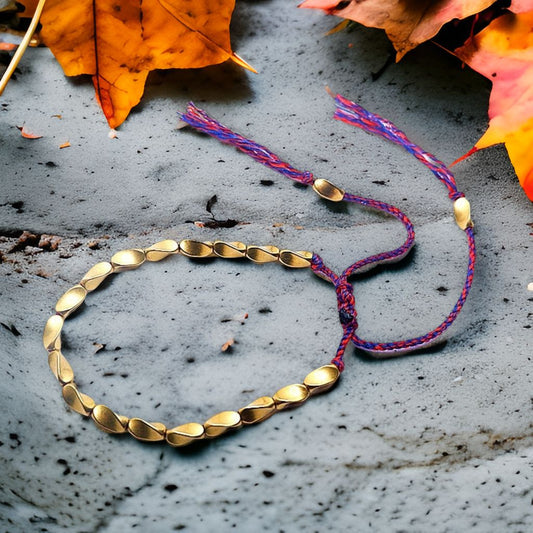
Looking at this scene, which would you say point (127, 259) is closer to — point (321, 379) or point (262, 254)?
point (262, 254)

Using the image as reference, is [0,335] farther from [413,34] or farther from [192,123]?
[413,34]

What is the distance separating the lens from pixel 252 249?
75 cm

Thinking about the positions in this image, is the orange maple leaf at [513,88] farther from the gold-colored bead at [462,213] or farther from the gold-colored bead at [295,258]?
the gold-colored bead at [295,258]

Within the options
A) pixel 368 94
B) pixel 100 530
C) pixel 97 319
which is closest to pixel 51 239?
pixel 97 319

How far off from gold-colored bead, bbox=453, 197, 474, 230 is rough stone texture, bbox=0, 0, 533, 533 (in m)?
0.02

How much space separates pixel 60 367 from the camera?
0.67m

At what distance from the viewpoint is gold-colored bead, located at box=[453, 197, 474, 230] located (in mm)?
752

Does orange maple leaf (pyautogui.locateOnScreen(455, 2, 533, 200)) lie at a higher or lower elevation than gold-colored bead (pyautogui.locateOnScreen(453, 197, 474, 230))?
higher

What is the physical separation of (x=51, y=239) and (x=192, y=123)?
0.23 m

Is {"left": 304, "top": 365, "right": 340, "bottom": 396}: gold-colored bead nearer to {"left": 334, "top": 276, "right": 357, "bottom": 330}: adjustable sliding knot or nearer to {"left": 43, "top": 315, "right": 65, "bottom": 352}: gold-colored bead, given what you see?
{"left": 334, "top": 276, "right": 357, "bottom": 330}: adjustable sliding knot

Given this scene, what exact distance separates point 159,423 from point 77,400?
9 centimetres

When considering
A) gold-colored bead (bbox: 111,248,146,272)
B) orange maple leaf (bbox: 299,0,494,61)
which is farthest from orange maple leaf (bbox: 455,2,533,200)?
gold-colored bead (bbox: 111,248,146,272)

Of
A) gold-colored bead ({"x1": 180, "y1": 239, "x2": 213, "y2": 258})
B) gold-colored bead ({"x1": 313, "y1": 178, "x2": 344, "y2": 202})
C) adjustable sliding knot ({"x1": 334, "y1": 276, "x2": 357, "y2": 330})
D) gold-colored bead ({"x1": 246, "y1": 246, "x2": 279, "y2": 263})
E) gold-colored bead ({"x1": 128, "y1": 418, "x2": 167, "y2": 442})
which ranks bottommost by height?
gold-colored bead ({"x1": 128, "y1": 418, "x2": 167, "y2": 442})

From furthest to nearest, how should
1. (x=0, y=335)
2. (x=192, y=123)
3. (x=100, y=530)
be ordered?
(x=192, y=123)
(x=0, y=335)
(x=100, y=530)
